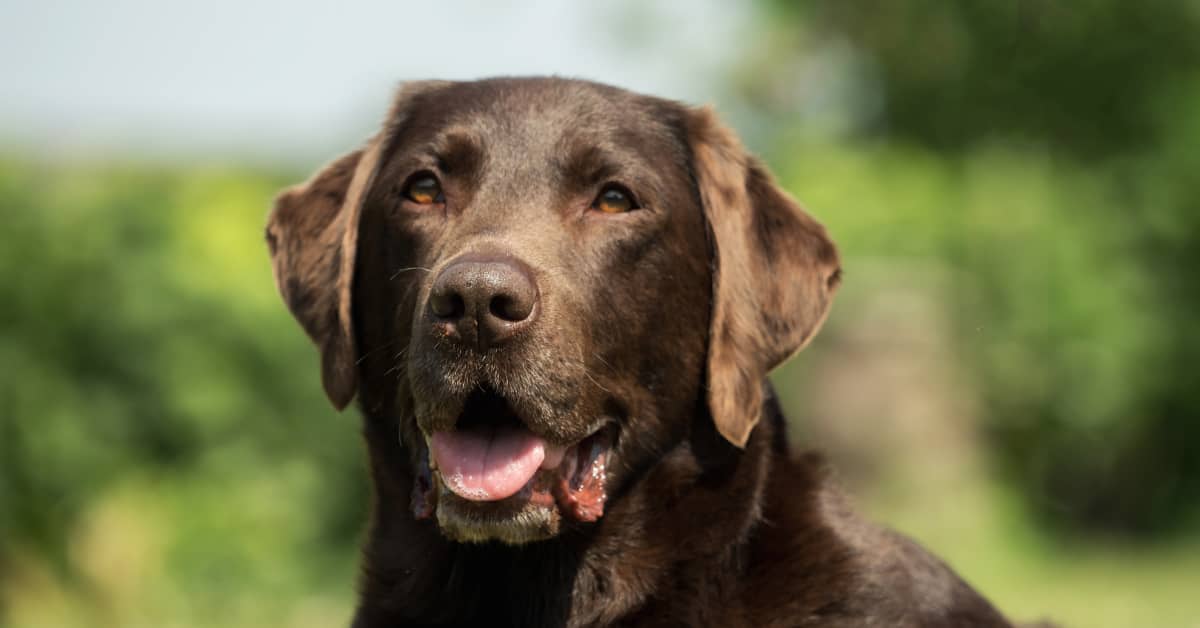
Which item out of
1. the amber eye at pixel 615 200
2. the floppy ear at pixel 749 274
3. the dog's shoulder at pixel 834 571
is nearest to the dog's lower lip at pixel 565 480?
the floppy ear at pixel 749 274

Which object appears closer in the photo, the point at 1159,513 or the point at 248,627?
the point at 248,627

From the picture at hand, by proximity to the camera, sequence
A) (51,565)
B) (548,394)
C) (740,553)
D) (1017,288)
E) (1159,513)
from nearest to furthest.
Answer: (548,394), (740,553), (51,565), (1017,288), (1159,513)

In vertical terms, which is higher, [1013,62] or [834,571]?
[834,571]

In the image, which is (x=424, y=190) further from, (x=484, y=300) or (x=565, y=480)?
(x=565, y=480)

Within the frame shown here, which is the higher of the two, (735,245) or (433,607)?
(735,245)

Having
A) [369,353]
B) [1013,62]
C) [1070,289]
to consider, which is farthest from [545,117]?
[1013,62]

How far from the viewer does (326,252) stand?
435 cm

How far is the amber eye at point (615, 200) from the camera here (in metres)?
4.04

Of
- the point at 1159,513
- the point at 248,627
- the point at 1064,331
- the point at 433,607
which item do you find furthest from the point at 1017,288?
the point at 433,607

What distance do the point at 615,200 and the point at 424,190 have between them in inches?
21.2

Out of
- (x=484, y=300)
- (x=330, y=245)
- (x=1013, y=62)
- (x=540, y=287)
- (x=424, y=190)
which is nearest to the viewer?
(x=484, y=300)

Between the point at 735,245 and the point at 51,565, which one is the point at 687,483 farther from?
the point at 51,565

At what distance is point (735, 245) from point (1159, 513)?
35.0 feet

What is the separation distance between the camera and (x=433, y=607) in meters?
4.08
